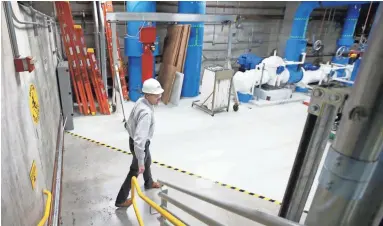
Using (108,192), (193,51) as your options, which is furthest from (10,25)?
(193,51)

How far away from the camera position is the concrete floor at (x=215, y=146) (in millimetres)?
3971

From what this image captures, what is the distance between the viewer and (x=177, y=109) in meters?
7.04

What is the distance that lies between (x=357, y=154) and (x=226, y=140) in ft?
15.5

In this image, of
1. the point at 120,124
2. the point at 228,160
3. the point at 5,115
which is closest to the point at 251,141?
the point at 228,160

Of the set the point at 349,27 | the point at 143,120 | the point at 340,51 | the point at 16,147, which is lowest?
the point at 143,120

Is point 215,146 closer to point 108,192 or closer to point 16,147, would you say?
point 108,192

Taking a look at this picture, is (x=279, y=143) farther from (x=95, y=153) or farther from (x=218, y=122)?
(x=95, y=153)

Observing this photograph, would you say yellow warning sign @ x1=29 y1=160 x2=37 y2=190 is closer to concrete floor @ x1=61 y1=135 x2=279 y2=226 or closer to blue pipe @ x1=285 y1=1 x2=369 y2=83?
concrete floor @ x1=61 y1=135 x2=279 y2=226

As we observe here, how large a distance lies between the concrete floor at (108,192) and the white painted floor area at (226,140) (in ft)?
0.95

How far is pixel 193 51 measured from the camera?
7504 millimetres

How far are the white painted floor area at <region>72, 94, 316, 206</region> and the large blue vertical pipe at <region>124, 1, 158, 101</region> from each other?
527 millimetres

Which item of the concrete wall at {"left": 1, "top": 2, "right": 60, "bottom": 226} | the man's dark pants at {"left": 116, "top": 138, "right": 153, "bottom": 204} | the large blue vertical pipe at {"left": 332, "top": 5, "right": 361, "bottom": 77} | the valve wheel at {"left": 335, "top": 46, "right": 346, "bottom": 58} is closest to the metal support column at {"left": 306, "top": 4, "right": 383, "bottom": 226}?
the concrete wall at {"left": 1, "top": 2, "right": 60, "bottom": 226}

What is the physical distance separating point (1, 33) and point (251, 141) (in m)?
4.61

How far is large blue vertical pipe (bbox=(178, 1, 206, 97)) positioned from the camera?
7.02 meters
